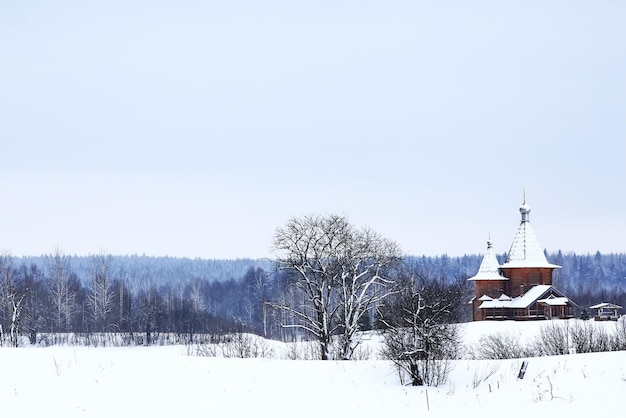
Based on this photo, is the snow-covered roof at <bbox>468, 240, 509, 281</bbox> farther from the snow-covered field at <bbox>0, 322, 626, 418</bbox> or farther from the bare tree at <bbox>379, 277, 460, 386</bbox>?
the bare tree at <bbox>379, 277, 460, 386</bbox>

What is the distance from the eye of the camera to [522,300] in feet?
187

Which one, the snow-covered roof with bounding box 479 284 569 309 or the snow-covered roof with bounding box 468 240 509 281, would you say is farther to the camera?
the snow-covered roof with bounding box 468 240 509 281

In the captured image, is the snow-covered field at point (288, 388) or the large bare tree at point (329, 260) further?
the large bare tree at point (329, 260)

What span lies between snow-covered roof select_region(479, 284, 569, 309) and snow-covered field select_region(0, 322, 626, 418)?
37985 millimetres

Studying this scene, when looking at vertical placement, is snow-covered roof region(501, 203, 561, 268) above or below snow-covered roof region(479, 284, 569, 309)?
above

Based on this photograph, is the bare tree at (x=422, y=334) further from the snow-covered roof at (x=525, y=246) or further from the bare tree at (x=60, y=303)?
the bare tree at (x=60, y=303)

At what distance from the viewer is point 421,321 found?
63.4 feet

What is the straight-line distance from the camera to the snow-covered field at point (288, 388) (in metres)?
16.5

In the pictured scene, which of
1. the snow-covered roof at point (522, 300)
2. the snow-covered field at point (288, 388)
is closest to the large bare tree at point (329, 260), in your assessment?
the snow-covered field at point (288, 388)

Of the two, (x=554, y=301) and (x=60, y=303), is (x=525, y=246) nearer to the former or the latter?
(x=554, y=301)

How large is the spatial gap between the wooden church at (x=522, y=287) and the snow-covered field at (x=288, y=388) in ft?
127

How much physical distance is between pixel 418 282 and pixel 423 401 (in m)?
4.38

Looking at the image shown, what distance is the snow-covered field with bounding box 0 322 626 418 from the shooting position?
16.5 m

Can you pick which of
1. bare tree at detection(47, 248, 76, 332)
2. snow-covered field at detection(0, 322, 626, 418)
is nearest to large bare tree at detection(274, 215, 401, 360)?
snow-covered field at detection(0, 322, 626, 418)
